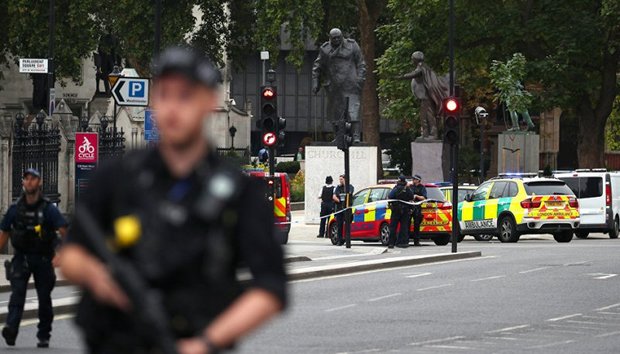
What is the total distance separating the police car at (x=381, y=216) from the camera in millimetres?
38781

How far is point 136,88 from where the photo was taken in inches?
1208

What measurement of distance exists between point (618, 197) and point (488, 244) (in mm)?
4913

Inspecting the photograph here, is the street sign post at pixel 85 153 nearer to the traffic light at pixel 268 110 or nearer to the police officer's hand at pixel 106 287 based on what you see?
the traffic light at pixel 268 110

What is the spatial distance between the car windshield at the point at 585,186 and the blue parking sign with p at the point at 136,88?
16317mm

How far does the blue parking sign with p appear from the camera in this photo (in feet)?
Result: 100

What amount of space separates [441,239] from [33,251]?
25.2 m

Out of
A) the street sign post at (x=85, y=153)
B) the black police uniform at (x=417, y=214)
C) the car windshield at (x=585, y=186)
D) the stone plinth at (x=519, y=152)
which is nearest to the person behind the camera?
the street sign post at (x=85, y=153)

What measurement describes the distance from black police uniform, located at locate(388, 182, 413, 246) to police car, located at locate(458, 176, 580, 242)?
385 cm

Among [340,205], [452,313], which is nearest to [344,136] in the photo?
[340,205]

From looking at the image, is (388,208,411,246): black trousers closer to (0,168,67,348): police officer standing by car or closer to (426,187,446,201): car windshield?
(426,187,446,201): car windshield

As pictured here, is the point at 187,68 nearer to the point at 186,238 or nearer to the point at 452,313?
the point at 186,238

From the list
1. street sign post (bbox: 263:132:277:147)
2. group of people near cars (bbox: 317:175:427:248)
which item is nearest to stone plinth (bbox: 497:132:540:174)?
group of people near cars (bbox: 317:175:427:248)

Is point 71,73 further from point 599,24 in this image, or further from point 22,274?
point 22,274

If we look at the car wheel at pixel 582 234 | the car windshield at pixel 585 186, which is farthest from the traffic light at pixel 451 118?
the car wheel at pixel 582 234
